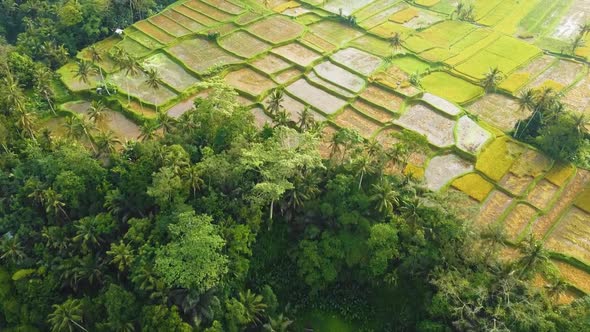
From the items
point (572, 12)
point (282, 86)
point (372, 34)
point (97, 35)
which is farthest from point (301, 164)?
point (572, 12)

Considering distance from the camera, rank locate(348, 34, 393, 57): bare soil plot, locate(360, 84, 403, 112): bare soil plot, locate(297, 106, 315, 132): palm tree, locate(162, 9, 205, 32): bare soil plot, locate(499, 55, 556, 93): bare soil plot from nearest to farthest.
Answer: locate(297, 106, 315, 132): palm tree, locate(360, 84, 403, 112): bare soil plot, locate(499, 55, 556, 93): bare soil plot, locate(348, 34, 393, 57): bare soil plot, locate(162, 9, 205, 32): bare soil plot

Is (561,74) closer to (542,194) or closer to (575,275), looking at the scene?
(542,194)

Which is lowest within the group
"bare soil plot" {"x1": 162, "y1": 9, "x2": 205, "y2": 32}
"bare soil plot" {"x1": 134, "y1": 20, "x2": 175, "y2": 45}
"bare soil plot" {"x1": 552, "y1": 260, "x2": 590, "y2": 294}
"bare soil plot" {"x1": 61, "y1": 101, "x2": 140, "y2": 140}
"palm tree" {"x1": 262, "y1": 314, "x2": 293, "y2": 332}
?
"bare soil plot" {"x1": 61, "y1": 101, "x2": 140, "y2": 140}

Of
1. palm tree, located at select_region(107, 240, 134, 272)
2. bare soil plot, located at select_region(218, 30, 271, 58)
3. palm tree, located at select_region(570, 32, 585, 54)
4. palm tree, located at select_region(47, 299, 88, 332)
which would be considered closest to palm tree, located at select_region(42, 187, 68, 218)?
palm tree, located at select_region(107, 240, 134, 272)

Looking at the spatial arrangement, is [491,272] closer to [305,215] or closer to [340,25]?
[305,215]

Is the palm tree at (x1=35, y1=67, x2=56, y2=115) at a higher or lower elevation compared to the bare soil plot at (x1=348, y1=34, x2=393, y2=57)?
lower

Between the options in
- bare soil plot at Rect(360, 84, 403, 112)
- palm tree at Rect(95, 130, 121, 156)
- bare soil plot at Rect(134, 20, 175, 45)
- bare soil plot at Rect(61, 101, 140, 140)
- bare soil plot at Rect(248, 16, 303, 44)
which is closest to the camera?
palm tree at Rect(95, 130, 121, 156)

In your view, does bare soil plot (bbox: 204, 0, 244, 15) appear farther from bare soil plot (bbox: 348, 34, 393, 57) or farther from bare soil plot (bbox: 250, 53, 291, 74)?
bare soil plot (bbox: 348, 34, 393, 57)

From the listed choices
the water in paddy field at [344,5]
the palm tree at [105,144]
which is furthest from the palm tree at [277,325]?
the water in paddy field at [344,5]
